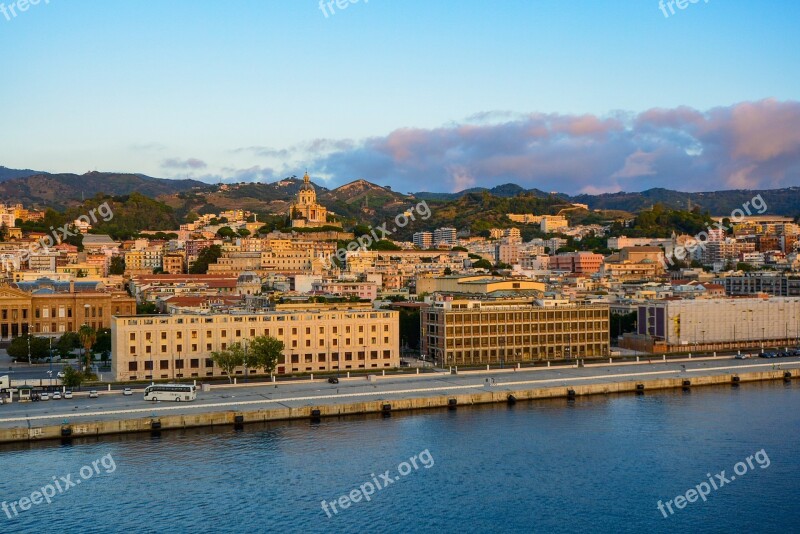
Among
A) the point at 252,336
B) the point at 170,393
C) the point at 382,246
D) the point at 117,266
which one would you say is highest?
the point at 382,246

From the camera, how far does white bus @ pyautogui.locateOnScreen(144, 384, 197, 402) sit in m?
32.3

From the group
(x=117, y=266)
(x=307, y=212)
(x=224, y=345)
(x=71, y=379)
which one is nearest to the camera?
(x=71, y=379)

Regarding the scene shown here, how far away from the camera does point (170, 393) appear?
32.4m

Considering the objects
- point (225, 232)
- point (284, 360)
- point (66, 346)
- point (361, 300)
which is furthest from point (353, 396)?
point (225, 232)

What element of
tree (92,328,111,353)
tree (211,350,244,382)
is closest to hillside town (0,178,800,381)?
tree (211,350,244,382)

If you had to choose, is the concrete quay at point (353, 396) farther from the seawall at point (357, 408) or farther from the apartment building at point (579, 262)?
the apartment building at point (579, 262)

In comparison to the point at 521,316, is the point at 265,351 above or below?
below

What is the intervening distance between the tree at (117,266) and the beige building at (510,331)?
176ft

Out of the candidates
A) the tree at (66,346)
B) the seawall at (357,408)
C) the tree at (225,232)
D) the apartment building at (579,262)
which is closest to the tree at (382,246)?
the tree at (225,232)

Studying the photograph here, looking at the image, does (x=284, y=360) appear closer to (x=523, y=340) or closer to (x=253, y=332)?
(x=253, y=332)

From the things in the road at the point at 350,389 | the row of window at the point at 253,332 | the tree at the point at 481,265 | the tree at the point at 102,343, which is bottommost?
the road at the point at 350,389

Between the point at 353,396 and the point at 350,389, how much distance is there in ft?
5.07

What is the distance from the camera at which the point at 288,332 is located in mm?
39438

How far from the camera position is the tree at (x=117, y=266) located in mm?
90875
